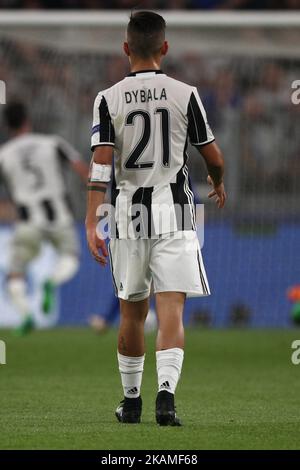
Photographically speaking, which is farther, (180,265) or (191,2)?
(191,2)

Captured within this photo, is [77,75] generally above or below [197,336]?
above

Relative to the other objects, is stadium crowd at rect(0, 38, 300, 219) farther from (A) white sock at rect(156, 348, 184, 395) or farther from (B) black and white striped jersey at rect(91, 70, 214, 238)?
(A) white sock at rect(156, 348, 184, 395)

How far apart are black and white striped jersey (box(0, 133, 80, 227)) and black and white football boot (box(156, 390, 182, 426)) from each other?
8076mm

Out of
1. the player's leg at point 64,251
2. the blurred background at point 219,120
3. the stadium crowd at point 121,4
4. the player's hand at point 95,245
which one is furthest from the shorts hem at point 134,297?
the stadium crowd at point 121,4

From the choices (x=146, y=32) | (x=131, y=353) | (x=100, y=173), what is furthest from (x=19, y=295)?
(x=146, y=32)

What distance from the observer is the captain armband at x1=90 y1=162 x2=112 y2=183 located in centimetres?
632

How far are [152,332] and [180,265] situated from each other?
8.89 metres

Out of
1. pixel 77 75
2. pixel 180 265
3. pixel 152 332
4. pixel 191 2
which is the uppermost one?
pixel 191 2

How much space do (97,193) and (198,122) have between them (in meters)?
0.64

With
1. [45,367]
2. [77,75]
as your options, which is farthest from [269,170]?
[45,367]

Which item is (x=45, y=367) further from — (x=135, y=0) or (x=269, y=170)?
(x=135, y=0)

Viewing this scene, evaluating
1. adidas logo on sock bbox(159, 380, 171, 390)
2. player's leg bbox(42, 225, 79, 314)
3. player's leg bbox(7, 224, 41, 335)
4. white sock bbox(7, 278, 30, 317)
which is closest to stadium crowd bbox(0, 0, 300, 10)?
player's leg bbox(42, 225, 79, 314)

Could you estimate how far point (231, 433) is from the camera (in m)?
5.91
